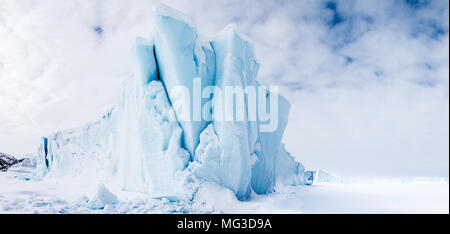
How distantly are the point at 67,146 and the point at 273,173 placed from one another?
9705mm

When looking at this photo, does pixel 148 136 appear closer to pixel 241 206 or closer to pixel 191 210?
pixel 191 210

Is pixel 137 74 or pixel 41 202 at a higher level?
pixel 137 74

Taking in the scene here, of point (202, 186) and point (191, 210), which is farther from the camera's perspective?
point (202, 186)

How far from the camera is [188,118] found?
5.84 meters

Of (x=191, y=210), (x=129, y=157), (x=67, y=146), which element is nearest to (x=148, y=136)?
(x=129, y=157)

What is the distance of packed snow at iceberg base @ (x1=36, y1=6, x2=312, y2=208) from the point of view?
5.70 m

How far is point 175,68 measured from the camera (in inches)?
233

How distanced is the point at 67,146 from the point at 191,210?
981 cm

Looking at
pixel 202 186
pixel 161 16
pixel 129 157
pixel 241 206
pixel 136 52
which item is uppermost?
pixel 161 16

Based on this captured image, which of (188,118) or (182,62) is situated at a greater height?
(182,62)

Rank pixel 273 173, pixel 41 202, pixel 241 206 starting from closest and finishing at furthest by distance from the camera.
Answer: pixel 41 202
pixel 241 206
pixel 273 173

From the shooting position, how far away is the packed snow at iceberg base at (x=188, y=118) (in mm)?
5695
